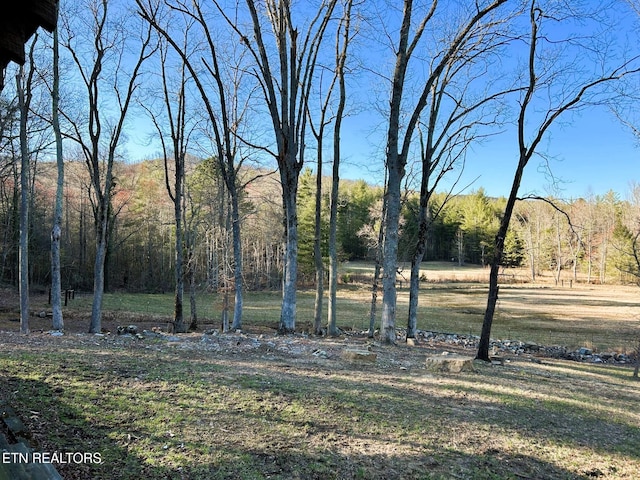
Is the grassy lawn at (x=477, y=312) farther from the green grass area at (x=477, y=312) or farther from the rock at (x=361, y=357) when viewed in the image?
the rock at (x=361, y=357)

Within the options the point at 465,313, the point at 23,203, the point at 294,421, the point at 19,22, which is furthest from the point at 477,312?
the point at 19,22

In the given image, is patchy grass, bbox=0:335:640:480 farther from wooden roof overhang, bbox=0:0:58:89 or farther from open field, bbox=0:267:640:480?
wooden roof overhang, bbox=0:0:58:89

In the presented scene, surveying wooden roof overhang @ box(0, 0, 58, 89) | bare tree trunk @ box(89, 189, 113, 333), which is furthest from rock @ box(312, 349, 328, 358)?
bare tree trunk @ box(89, 189, 113, 333)

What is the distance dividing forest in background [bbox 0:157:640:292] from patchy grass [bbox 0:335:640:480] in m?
6.73

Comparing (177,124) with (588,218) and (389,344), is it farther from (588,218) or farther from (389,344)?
(588,218)

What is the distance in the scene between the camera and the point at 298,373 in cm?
556

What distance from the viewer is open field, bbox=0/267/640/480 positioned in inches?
115

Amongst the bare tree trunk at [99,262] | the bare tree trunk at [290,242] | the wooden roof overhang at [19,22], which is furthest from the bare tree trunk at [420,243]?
the wooden roof overhang at [19,22]

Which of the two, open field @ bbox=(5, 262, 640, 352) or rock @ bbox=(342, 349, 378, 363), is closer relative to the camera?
rock @ bbox=(342, 349, 378, 363)

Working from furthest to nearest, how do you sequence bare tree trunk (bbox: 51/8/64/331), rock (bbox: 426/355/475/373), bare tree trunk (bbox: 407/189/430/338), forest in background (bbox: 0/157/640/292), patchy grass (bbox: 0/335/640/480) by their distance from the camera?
forest in background (bbox: 0/157/640/292) < bare tree trunk (bbox: 407/189/430/338) < bare tree trunk (bbox: 51/8/64/331) < rock (bbox: 426/355/475/373) < patchy grass (bbox: 0/335/640/480)

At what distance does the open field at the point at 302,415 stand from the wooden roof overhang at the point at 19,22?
2.42m

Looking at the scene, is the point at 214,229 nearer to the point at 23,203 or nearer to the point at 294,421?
the point at 23,203

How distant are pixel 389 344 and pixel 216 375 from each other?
18.2 ft

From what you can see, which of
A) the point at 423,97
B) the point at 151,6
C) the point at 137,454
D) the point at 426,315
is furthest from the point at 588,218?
the point at 137,454
